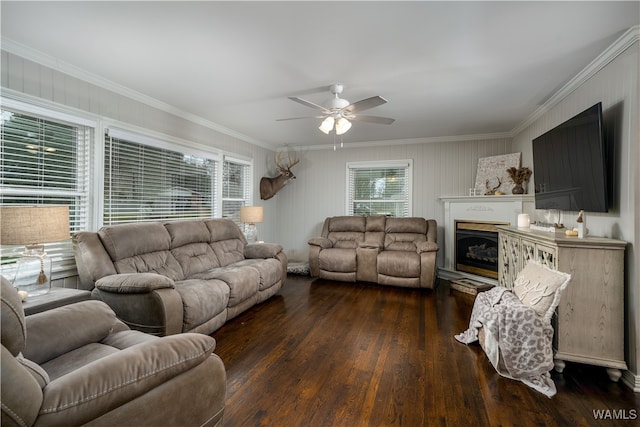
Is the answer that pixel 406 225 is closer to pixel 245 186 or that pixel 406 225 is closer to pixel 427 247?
pixel 427 247

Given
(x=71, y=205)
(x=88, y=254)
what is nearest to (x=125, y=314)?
(x=88, y=254)

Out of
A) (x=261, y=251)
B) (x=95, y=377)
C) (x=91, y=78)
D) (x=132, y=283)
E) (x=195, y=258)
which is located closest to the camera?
(x=95, y=377)

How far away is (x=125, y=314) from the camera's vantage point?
2.46m

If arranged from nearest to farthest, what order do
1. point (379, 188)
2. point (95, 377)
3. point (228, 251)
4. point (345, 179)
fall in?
point (95, 377) < point (228, 251) < point (379, 188) < point (345, 179)

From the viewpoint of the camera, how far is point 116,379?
1032 mm

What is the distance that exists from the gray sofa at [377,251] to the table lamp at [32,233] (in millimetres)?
3529

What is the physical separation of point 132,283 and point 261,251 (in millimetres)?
1998

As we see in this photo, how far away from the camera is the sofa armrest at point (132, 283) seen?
238 cm

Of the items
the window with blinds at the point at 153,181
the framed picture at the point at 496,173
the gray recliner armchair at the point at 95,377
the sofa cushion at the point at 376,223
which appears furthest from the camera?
the sofa cushion at the point at 376,223

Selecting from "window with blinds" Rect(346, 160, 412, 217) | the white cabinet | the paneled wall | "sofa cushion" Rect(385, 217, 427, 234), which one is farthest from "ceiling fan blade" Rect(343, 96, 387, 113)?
"window with blinds" Rect(346, 160, 412, 217)

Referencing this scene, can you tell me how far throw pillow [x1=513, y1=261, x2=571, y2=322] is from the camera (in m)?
2.21

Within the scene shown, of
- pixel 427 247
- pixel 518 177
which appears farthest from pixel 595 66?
pixel 427 247

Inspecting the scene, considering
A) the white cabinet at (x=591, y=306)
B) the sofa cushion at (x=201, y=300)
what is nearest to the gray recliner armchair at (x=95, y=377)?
the sofa cushion at (x=201, y=300)

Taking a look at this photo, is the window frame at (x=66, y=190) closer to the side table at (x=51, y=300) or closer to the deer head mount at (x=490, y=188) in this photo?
the side table at (x=51, y=300)
